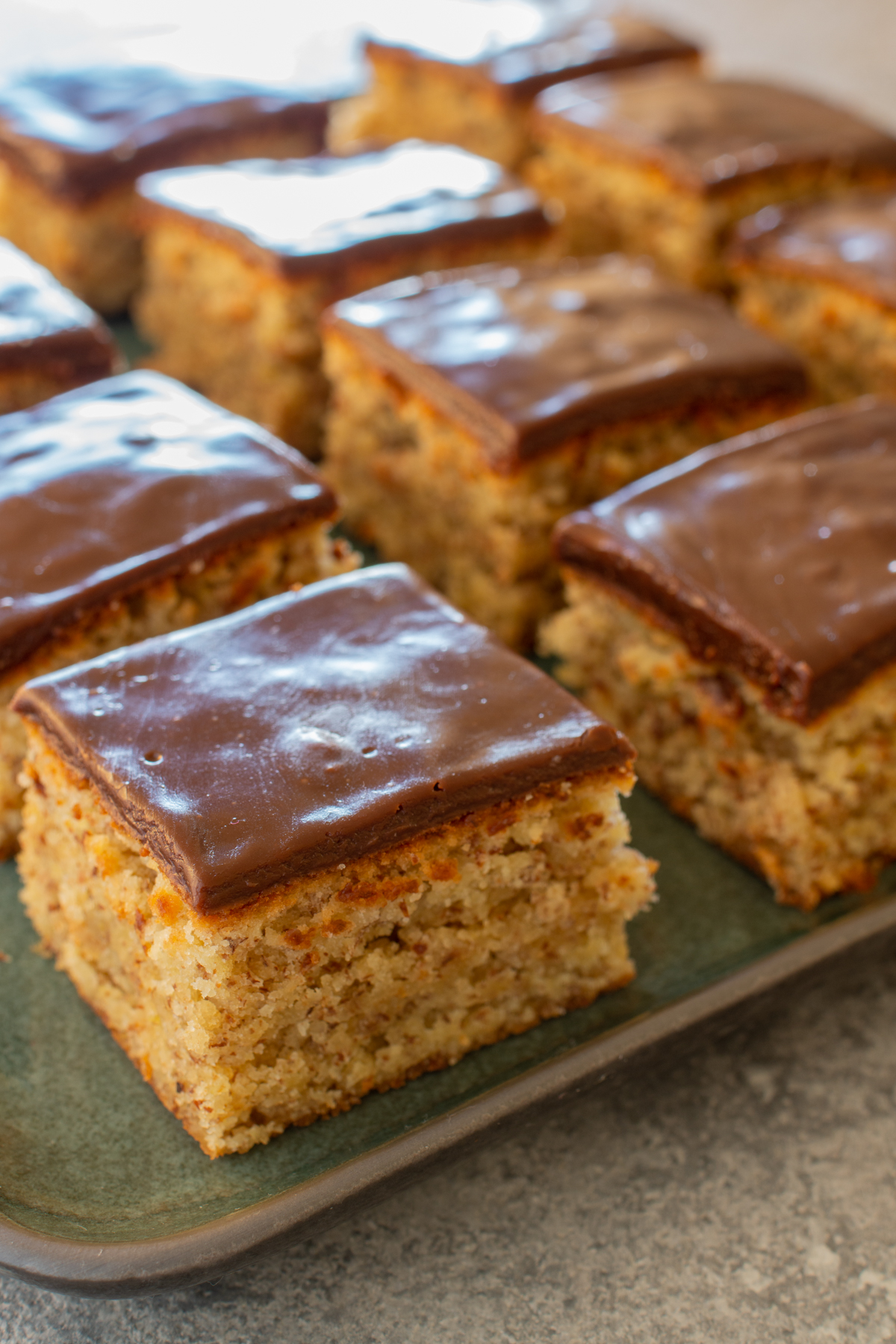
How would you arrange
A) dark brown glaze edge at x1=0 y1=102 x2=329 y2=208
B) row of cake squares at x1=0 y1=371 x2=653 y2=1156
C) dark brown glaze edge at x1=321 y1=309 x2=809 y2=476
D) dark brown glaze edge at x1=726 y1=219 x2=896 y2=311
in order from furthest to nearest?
dark brown glaze edge at x1=0 y1=102 x2=329 y2=208 → dark brown glaze edge at x1=726 y1=219 x2=896 y2=311 → dark brown glaze edge at x1=321 y1=309 x2=809 y2=476 → row of cake squares at x1=0 y1=371 x2=653 y2=1156

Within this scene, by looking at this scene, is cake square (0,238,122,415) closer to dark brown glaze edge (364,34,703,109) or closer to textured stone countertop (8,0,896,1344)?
dark brown glaze edge (364,34,703,109)

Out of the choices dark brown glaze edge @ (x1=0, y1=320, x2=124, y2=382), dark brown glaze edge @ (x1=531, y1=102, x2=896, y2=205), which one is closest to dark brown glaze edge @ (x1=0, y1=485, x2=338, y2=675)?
dark brown glaze edge @ (x1=0, y1=320, x2=124, y2=382)

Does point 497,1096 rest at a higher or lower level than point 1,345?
lower

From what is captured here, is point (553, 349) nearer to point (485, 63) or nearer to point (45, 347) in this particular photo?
point (45, 347)

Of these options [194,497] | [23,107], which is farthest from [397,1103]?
[23,107]

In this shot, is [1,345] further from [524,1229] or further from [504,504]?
[524,1229]

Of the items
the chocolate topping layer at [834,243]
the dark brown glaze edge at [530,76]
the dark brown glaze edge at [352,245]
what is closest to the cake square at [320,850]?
the dark brown glaze edge at [352,245]
